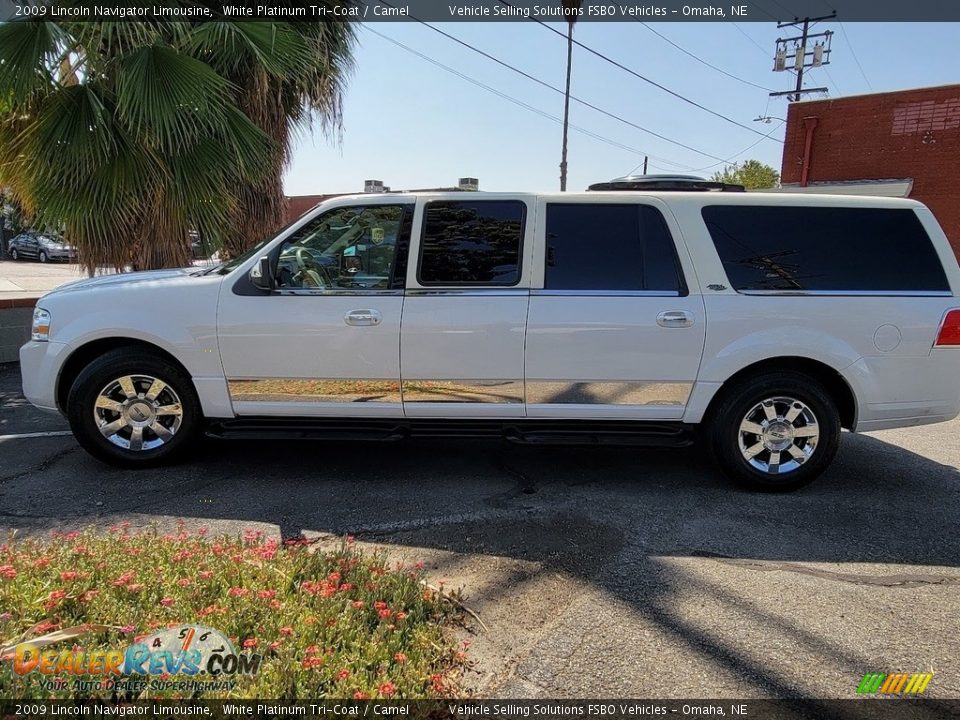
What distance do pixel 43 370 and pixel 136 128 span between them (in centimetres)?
303

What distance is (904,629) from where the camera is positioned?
9.62 feet

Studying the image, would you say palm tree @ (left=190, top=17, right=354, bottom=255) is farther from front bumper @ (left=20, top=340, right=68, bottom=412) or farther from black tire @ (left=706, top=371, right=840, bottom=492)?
black tire @ (left=706, top=371, right=840, bottom=492)

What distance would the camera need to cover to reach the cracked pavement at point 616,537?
268 centimetres

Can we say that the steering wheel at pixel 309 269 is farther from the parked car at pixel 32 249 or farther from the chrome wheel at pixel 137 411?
the parked car at pixel 32 249

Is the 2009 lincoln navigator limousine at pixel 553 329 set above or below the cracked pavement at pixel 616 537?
above

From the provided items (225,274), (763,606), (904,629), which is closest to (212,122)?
(225,274)

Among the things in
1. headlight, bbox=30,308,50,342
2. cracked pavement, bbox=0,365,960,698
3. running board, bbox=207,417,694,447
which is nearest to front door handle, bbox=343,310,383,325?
running board, bbox=207,417,694,447

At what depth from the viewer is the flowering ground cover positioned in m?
2.27

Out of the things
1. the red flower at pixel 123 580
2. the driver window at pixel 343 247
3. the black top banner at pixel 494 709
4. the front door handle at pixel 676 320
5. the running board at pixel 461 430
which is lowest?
the black top banner at pixel 494 709

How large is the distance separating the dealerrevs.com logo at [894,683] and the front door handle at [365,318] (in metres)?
3.17

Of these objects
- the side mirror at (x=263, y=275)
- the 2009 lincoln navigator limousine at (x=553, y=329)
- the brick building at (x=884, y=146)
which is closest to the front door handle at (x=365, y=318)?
the 2009 lincoln navigator limousine at (x=553, y=329)

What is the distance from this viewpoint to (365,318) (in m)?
4.33

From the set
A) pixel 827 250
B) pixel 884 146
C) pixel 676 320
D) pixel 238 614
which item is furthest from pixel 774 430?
pixel 884 146

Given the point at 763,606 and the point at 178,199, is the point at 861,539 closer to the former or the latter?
the point at 763,606
